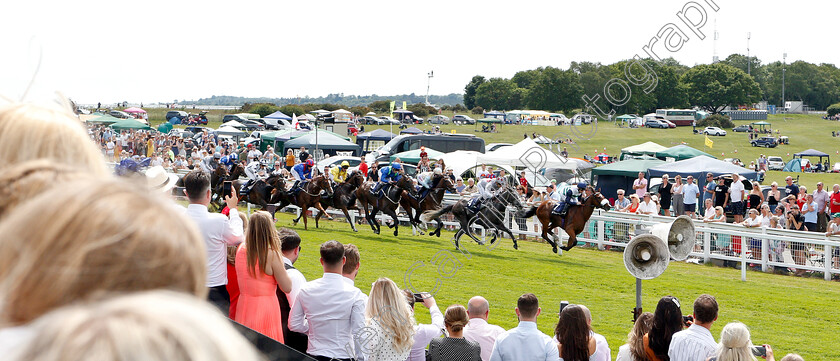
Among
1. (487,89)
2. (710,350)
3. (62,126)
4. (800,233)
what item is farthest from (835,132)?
(62,126)

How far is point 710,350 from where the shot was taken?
5289 mm

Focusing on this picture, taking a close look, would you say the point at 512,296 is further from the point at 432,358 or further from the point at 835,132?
the point at 835,132

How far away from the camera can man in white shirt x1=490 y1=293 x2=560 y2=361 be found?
5.03m

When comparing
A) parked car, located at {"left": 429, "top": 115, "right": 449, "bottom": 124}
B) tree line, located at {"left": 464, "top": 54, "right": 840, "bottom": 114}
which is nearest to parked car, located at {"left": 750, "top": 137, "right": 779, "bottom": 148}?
tree line, located at {"left": 464, "top": 54, "right": 840, "bottom": 114}

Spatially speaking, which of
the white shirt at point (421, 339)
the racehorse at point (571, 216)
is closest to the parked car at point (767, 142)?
the racehorse at point (571, 216)

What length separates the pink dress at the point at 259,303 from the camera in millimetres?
5047

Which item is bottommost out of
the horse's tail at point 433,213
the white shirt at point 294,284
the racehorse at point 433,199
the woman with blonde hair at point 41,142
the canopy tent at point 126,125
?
the horse's tail at point 433,213

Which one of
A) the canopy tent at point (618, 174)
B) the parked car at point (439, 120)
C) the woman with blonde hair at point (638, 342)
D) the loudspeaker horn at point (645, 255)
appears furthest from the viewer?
the parked car at point (439, 120)

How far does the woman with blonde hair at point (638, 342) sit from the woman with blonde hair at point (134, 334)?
16.6 ft

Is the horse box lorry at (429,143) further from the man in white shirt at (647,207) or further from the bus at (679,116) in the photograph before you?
the bus at (679,116)

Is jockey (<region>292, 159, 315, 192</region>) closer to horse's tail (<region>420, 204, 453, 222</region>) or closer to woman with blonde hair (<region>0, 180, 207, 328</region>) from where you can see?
horse's tail (<region>420, 204, 453, 222</region>)

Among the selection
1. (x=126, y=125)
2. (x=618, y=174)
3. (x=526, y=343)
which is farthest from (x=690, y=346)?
(x=126, y=125)

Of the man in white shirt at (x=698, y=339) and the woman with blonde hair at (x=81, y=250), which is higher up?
the woman with blonde hair at (x=81, y=250)

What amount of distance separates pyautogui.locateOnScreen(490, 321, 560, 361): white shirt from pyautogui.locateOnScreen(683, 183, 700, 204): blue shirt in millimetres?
14826
